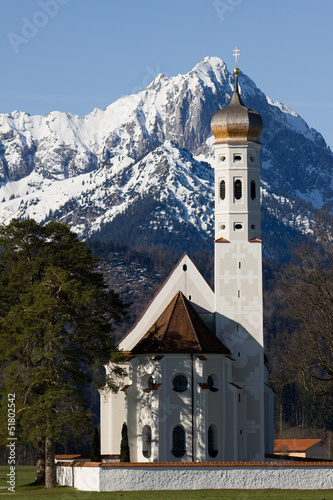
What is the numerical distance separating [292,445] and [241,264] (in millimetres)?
54557

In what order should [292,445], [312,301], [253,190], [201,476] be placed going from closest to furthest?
[201,476]
[312,301]
[253,190]
[292,445]

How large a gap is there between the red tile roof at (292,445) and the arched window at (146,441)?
167 feet

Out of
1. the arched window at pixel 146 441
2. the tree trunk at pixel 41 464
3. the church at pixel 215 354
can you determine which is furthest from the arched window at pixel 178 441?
the tree trunk at pixel 41 464

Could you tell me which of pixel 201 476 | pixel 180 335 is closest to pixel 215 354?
pixel 180 335

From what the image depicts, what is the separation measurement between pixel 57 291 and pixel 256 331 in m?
16.4

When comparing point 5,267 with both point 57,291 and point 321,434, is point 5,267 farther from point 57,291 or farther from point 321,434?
point 321,434

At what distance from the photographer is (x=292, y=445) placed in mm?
123625

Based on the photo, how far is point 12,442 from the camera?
201 feet

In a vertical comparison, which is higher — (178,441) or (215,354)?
(215,354)

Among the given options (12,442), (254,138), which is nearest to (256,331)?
(254,138)

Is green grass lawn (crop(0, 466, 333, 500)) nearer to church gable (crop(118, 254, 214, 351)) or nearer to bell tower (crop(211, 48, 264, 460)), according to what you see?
bell tower (crop(211, 48, 264, 460))

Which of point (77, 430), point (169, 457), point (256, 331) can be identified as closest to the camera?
point (77, 430)

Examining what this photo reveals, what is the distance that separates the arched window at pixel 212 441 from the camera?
68.8 m

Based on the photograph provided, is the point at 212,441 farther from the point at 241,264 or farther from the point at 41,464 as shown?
the point at 241,264
